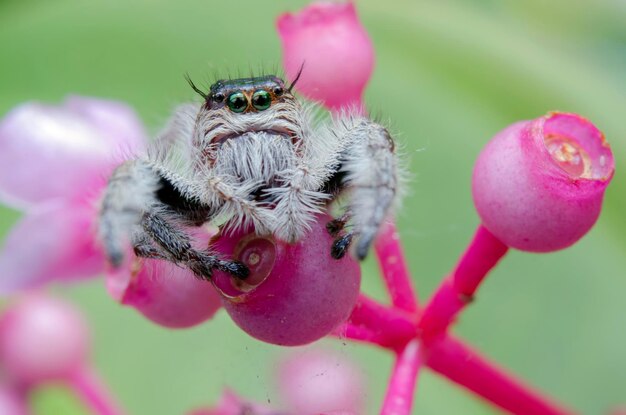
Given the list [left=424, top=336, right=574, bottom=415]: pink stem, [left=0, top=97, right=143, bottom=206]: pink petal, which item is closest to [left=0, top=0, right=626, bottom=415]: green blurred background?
[left=0, top=97, right=143, bottom=206]: pink petal

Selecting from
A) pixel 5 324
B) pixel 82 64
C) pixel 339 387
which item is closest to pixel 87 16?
pixel 82 64

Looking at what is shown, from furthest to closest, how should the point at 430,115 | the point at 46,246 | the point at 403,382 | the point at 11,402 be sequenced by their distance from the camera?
the point at 430,115 → the point at 11,402 → the point at 46,246 → the point at 403,382

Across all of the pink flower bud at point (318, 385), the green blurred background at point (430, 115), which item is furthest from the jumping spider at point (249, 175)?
the green blurred background at point (430, 115)

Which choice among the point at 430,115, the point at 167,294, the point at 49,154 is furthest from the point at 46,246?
the point at 430,115

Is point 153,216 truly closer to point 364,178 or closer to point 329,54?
point 364,178

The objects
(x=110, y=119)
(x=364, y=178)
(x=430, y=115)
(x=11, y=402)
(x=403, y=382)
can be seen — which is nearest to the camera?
(x=364, y=178)

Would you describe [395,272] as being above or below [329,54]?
below
